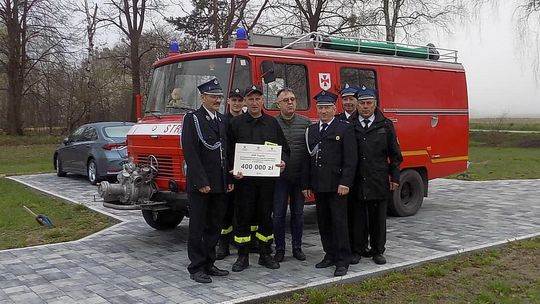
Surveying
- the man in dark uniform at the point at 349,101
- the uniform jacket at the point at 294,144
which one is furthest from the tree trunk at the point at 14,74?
the man in dark uniform at the point at 349,101

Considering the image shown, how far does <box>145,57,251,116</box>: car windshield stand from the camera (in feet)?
25.3

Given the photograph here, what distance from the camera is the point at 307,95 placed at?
8430 mm

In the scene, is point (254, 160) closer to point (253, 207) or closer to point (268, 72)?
point (253, 207)

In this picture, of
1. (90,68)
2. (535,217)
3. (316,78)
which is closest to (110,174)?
(316,78)

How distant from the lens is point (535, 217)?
9914 millimetres

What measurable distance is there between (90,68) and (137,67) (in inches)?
299

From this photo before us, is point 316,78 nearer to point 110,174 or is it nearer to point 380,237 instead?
point 380,237

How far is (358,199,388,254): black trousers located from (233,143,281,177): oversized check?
1.26 m

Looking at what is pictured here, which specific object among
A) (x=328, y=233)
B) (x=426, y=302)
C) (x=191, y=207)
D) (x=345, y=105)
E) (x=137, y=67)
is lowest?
(x=426, y=302)

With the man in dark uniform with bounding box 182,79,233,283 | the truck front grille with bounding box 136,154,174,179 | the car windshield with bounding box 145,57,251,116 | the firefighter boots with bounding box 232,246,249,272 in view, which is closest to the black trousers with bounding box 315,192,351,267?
the firefighter boots with bounding box 232,246,249,272

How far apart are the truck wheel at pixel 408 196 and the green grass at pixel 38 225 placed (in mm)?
4832

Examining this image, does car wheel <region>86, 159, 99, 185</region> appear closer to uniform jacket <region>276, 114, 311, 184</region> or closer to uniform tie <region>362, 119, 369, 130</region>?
uniform jacket <region>276, 114, 311, 184</region>

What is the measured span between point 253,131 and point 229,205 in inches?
41.6

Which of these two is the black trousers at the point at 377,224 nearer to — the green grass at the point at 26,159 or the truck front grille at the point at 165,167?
the truck front grille at the point at 165,167
